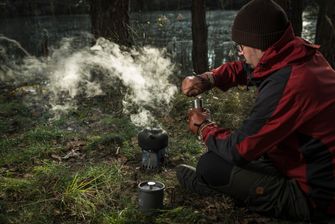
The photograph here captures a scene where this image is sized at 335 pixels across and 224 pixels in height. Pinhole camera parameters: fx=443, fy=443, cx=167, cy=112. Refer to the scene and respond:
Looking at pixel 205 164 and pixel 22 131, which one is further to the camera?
pixel 22 131

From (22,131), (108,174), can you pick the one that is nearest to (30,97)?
(22,131)

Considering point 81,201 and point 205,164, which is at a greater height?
point 205,164

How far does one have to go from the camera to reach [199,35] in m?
11.4

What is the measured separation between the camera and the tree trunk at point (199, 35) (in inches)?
445

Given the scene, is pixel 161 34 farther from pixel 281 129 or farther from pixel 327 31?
pixel 281 129

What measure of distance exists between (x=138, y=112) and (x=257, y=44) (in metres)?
3.96

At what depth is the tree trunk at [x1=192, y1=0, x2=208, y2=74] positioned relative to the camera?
445 inches

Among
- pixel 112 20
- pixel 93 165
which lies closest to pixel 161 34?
pixel 112 20

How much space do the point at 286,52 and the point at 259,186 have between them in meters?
1.16

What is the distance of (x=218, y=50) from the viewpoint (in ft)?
56.0

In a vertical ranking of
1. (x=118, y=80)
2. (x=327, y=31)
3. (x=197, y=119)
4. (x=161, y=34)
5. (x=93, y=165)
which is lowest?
(x=93, y=165)

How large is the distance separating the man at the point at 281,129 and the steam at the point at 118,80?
3.44 m

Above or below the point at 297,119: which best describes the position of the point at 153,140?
below

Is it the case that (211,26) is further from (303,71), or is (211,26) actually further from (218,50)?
(303,71)
